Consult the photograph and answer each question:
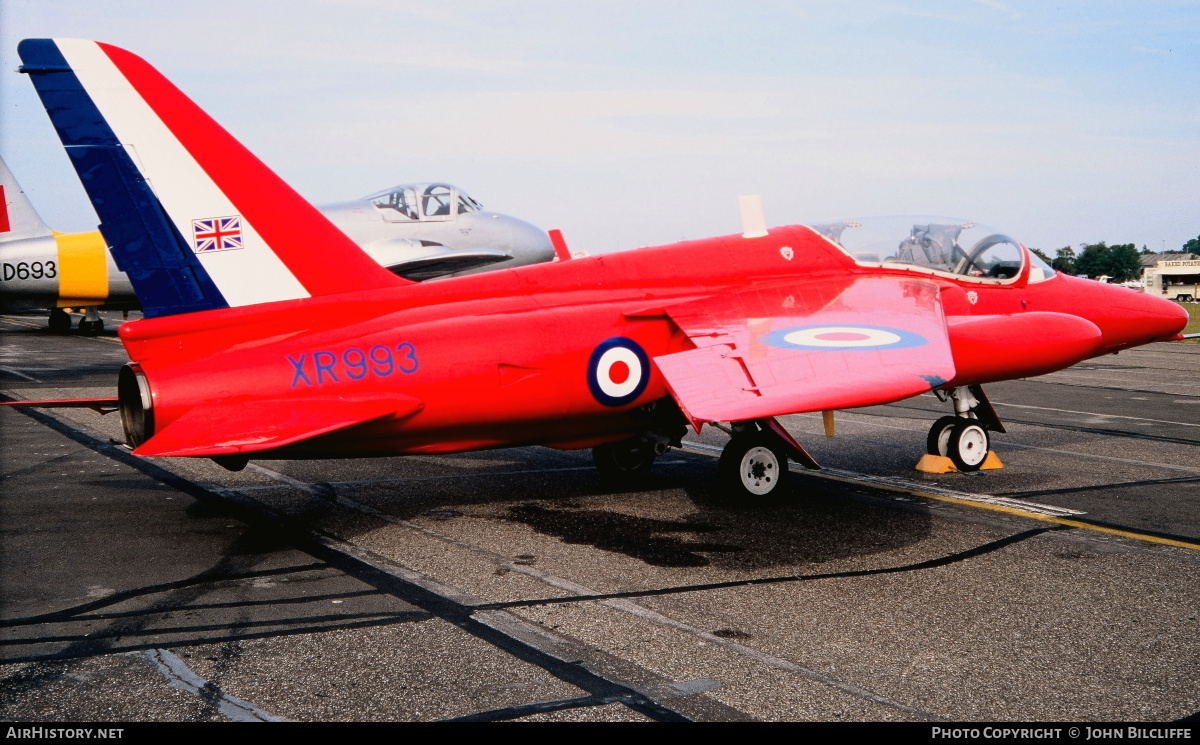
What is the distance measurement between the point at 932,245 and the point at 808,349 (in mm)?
3091

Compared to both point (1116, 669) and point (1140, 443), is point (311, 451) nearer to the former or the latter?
point (1116, 669)

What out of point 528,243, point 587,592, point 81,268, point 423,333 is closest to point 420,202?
point 528,243

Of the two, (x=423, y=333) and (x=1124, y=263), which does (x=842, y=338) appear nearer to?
(x=423, y=333)

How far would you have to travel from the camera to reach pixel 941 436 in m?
11.4

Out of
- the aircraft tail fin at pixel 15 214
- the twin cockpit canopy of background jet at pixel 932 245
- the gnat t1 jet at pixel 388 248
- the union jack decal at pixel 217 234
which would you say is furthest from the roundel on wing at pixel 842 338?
the aircraft tail fin at pixel 15 214

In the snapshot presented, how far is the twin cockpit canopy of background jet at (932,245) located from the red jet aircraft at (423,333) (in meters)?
0.61

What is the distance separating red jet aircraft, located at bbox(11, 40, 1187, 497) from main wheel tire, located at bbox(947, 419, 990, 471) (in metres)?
1.49

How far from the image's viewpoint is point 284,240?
8414 mm

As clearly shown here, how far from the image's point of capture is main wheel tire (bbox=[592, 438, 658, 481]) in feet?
35.7

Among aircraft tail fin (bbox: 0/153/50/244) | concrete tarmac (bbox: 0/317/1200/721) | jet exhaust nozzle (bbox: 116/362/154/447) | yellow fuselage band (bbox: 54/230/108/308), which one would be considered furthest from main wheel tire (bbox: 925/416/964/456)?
aircraft tail fin (bbox: 0/153/50/244)

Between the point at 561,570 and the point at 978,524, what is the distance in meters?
3.99

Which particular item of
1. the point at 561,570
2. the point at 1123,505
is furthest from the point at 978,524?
the point at 561,570

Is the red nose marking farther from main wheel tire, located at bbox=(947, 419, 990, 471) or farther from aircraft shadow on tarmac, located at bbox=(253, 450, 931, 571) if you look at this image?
main wheel tire, located at bbox=(947, 419, 990, 471)

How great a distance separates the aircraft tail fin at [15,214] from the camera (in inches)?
1092
